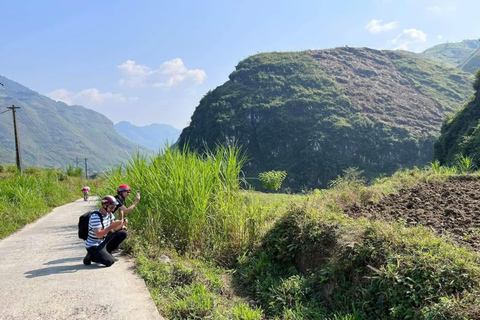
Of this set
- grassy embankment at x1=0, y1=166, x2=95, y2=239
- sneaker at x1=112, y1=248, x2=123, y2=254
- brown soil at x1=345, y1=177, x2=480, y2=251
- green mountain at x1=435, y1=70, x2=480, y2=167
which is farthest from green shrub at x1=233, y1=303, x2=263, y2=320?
green mountain at x1=435, y1=70, x2=480, y2=167

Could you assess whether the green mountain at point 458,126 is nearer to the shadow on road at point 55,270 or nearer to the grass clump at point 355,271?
the grass clump at point 355,271

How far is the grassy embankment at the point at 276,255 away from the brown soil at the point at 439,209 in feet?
1.22

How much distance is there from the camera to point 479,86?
35.2m

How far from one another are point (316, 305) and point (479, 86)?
39180 mm

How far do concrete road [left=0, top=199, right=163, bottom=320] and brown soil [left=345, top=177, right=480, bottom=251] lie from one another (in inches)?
139

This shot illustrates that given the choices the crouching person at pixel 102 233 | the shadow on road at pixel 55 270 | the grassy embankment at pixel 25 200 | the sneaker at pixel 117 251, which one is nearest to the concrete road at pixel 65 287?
the shadow on road at pixel 55 270

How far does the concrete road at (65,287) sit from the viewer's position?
4.06 metres

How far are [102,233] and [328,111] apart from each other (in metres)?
102

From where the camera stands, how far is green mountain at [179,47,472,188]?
87.6 meters

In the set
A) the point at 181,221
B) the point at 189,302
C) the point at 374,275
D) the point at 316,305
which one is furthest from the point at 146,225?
the point at 374,275

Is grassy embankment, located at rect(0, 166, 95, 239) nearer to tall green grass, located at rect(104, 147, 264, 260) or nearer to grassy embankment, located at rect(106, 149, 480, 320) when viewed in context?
grassy embankment, located at rect(106, 149, 480, 320)

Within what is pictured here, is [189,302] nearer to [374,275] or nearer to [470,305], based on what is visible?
[374,275]

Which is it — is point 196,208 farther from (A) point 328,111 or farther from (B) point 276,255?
(A) point 328,111

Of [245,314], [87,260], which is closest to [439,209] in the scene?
[245,314]
